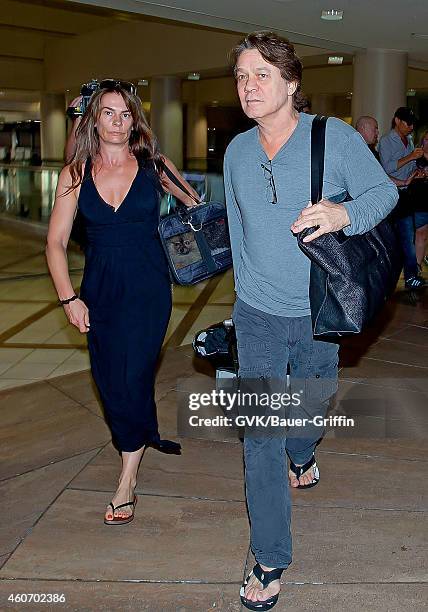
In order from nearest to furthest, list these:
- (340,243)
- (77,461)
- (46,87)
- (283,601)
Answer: (340,243), (283,601), (77,461), (46,87)

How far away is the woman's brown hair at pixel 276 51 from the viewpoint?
2469 millimetres

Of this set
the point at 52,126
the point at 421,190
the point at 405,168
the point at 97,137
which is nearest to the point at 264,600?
the point at 97,137

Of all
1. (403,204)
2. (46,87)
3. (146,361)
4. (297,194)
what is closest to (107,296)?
(146,361)

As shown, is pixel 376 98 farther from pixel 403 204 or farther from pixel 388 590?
pixel 388 590

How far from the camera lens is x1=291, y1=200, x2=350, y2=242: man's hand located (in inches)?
90.7

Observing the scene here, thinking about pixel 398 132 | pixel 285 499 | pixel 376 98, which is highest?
pixel 376 98

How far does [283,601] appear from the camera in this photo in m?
2.70

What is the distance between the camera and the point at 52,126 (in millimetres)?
15992

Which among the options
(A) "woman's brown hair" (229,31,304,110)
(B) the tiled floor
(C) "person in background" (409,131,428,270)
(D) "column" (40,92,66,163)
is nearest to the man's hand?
(A) "woman's brown hair" (229,31,304,110)

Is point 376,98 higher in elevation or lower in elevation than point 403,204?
higher

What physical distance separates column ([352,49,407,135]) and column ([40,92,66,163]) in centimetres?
571

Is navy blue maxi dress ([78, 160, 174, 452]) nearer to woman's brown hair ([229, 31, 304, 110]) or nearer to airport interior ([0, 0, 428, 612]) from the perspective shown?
airport interior ([0, 0, 428, 612])

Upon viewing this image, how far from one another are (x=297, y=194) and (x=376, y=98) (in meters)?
13.2

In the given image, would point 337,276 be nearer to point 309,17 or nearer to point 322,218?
point 322,218
